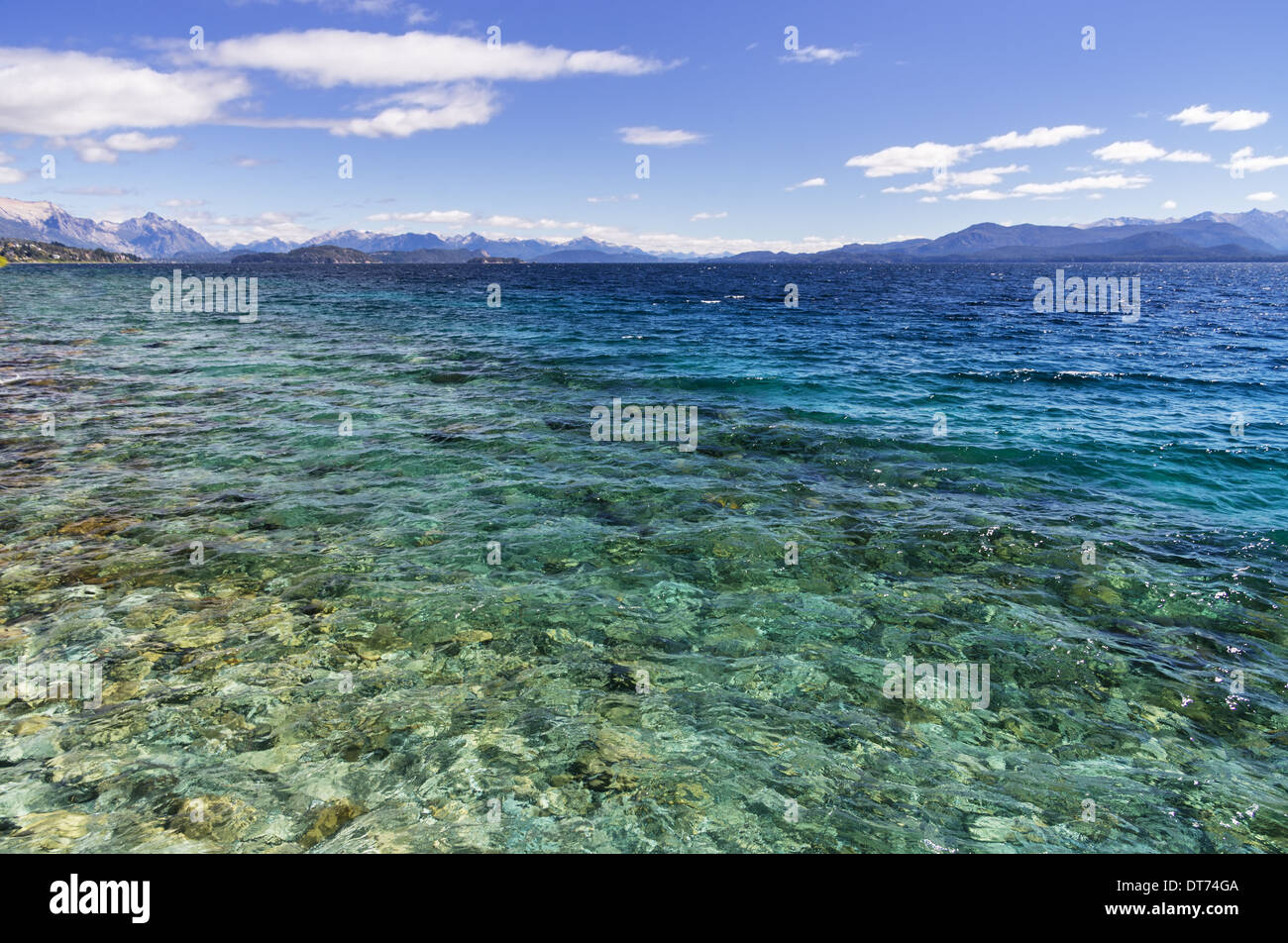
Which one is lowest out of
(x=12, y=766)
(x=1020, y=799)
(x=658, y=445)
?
(x=1020, y=799)

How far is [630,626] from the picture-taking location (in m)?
8.65

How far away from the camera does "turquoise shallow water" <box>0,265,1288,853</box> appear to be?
552 centimetres

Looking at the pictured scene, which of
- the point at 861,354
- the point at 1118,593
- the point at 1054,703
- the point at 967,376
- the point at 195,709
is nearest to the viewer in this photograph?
the point at 195,709

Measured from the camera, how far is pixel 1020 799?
227 inches

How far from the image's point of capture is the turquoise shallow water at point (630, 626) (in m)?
5.52

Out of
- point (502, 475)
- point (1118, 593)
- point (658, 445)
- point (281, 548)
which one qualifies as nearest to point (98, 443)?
point (281, 548)

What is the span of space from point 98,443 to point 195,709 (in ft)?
43.6

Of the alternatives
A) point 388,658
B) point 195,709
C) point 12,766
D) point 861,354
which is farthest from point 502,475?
point 861,354

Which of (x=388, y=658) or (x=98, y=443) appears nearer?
(x=388, y=658)

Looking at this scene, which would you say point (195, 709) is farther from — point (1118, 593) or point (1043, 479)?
point (1043, 479)

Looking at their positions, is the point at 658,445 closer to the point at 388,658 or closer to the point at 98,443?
the point at 388,658
